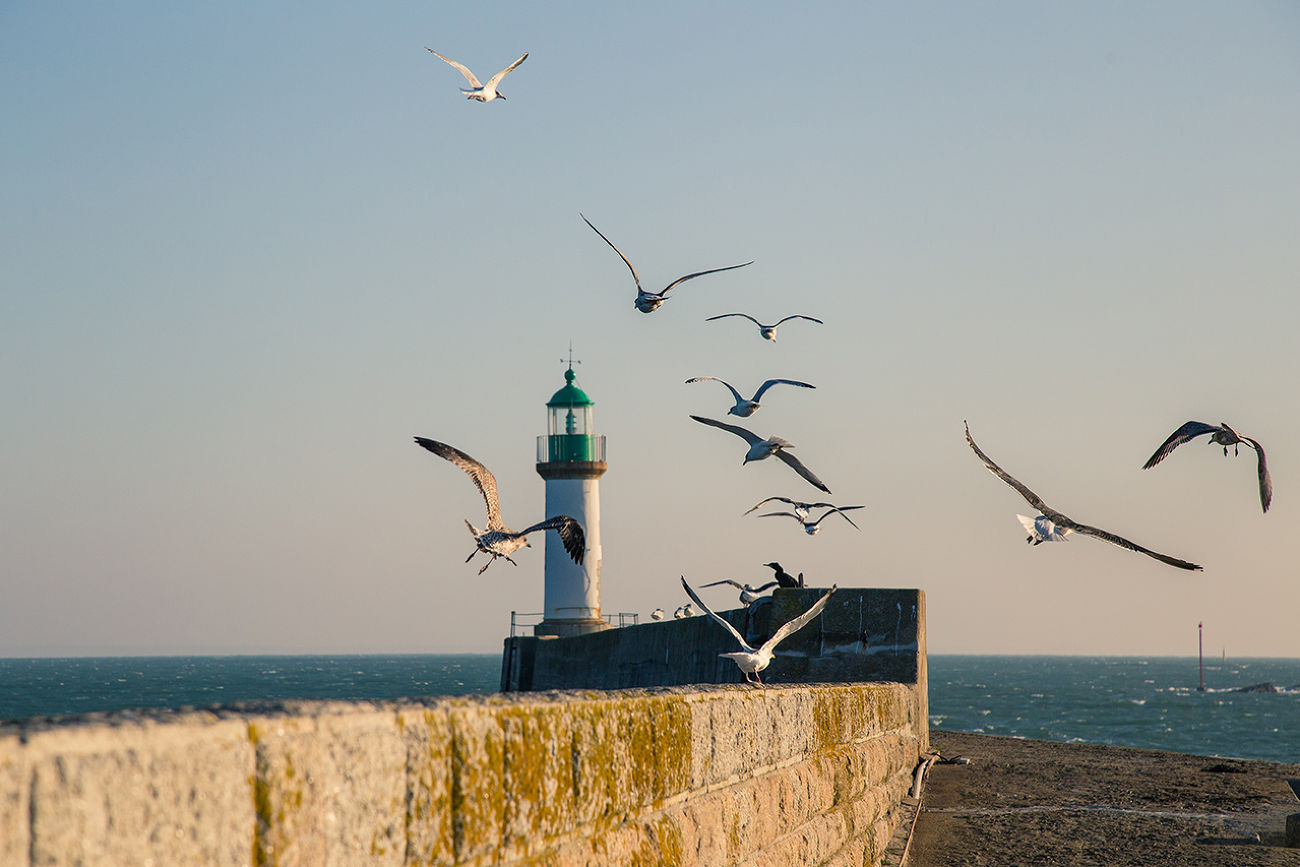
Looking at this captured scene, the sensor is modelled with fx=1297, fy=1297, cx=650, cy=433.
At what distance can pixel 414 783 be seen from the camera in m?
2.82

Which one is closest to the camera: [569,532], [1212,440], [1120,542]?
[1120,542]

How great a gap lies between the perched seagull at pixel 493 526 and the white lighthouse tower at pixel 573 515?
20.9 meters

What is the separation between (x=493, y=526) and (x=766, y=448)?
10.6 ft

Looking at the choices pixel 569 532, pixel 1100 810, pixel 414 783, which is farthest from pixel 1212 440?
pixel 414 783

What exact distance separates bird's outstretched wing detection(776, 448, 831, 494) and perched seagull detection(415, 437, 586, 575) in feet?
7.16

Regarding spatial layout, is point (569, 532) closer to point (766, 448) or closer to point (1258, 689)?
point (766, 448)

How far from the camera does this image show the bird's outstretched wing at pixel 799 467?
10445 mm

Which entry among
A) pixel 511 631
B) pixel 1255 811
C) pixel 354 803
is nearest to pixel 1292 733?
pixel 511 631

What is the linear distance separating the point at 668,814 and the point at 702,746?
1.47 ft

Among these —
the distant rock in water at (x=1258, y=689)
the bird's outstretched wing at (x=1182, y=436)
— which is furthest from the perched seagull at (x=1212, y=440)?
the distant rock in water at (x=1258, y=689)

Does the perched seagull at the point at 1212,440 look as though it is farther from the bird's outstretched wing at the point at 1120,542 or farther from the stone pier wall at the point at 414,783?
the stone pier wall at the point at 414,783

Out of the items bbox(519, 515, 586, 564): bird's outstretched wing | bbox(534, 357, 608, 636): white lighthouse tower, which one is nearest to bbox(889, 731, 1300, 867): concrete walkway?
bbox(519, 515, 586, 564): bird's outstretched wing

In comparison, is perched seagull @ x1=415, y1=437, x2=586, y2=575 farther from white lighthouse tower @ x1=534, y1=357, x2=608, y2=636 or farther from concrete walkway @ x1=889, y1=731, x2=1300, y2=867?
white lighthouse tower @ x1=534, y1=357, x2=608, y2=636

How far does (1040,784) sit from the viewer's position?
1110cm
